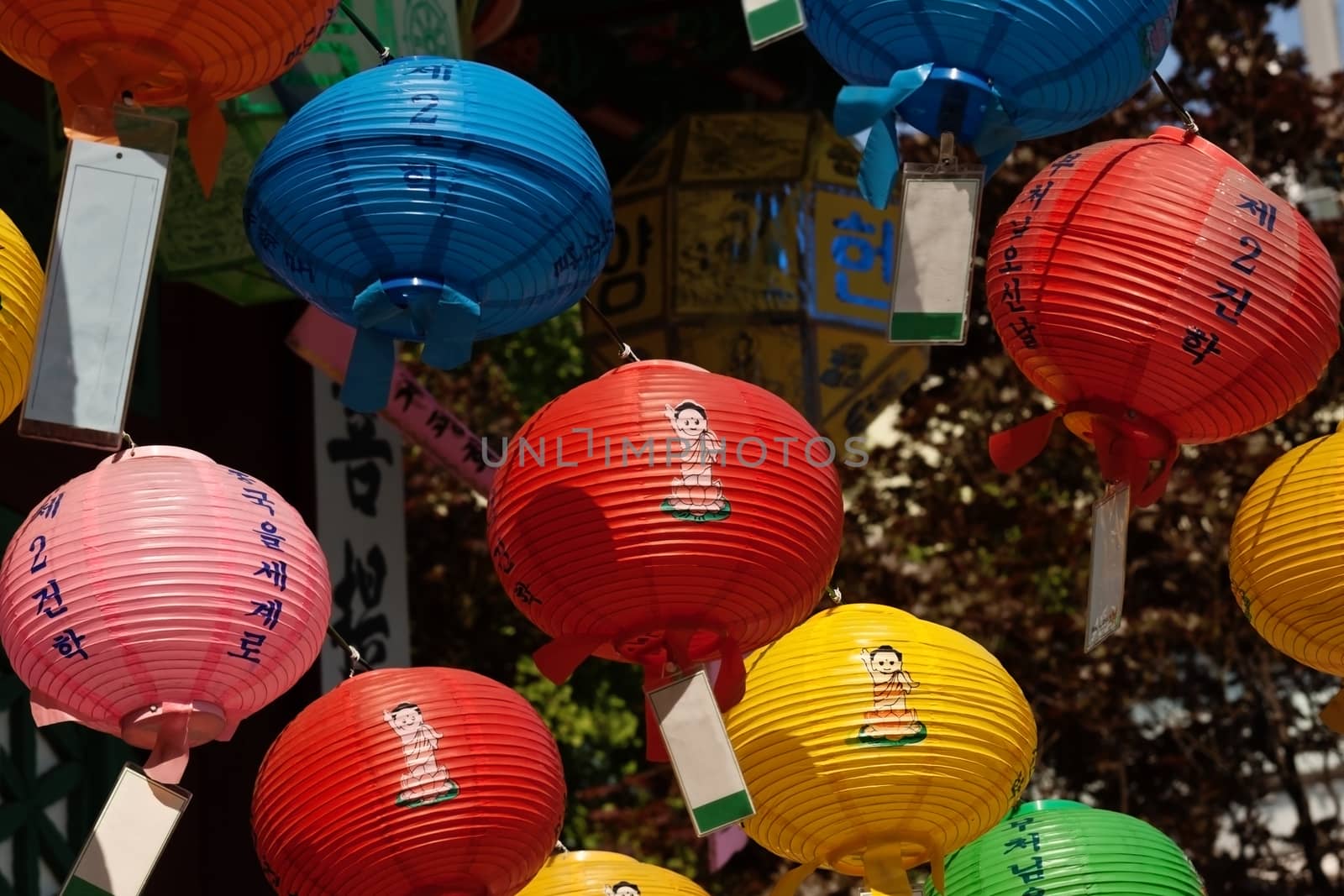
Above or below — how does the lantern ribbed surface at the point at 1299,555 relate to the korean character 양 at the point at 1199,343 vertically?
below

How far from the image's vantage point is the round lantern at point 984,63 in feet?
11.4

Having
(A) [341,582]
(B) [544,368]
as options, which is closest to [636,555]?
(A) [341,582]

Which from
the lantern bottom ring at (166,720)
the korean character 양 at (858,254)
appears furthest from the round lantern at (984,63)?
the korean character 양 at (858,254)

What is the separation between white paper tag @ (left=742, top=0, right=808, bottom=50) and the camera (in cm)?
353

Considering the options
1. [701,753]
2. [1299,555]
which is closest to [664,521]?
[701,753]

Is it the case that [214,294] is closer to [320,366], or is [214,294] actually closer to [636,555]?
[320,366]

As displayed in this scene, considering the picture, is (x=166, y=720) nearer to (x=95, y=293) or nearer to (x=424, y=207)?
(x=95, y=293)

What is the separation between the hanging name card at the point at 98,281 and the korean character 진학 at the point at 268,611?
0.35 m

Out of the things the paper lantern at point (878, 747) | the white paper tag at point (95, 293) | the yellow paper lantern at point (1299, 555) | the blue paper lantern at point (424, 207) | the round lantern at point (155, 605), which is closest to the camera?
the white paper tag at point (95, 293)

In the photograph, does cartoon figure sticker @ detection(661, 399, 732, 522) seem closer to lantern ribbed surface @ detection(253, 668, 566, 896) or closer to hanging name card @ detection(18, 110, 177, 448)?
lantern ribbed surface @ detection(253, 668, 566, 896)

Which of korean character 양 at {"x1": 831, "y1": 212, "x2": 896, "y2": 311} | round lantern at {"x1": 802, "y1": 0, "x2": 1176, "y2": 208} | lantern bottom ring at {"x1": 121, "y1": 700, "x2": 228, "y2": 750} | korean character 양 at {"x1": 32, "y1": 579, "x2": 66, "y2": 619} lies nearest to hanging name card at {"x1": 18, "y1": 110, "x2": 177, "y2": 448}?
korean character 양 at {"x1": 32, "y1": 579, "x2": 66, "y2": 619}

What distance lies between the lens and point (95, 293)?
3.11 metres

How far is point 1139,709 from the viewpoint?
31.4 feet

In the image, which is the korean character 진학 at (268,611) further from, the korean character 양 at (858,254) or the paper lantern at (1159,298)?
the korean character 양 at (858,254)
